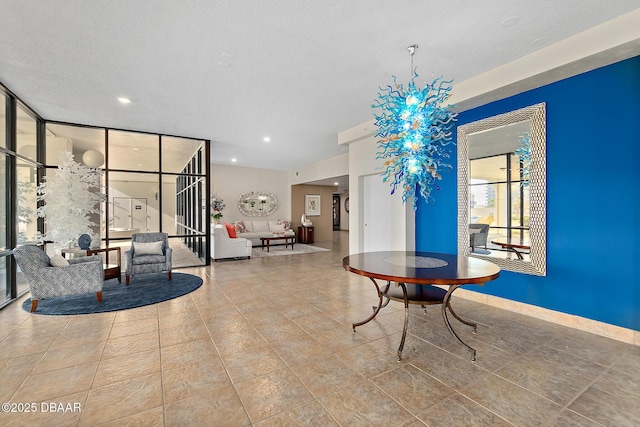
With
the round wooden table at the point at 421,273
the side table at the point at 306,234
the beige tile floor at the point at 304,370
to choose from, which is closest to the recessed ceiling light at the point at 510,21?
the round wooden table at the point at 421,273

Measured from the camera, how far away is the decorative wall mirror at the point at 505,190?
10.9 ft

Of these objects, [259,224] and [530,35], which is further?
[259,224]

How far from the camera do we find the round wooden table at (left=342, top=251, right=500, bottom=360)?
2186 millimetres

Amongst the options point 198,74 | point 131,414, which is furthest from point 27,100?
point 131,414

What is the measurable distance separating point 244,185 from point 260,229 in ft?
5.56

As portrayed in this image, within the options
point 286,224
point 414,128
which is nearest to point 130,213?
point 286,224

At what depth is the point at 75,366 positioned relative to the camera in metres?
2.29

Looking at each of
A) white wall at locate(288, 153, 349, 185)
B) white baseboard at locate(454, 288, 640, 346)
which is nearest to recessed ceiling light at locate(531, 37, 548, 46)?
white baseboard at locate(454, 288, 640, 346)

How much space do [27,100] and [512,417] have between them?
6.59m

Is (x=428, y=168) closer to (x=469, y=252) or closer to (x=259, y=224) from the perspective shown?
(x=469, y=252)

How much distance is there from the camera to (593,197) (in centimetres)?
293

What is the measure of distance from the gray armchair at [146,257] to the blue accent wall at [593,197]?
545 centimetres

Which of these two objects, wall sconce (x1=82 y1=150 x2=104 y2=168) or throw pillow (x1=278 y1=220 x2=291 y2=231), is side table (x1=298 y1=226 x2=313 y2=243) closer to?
throw pillow (x1=278 y1=220 x2=291 y2=231)

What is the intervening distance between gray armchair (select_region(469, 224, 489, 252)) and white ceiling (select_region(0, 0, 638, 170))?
1984mm
